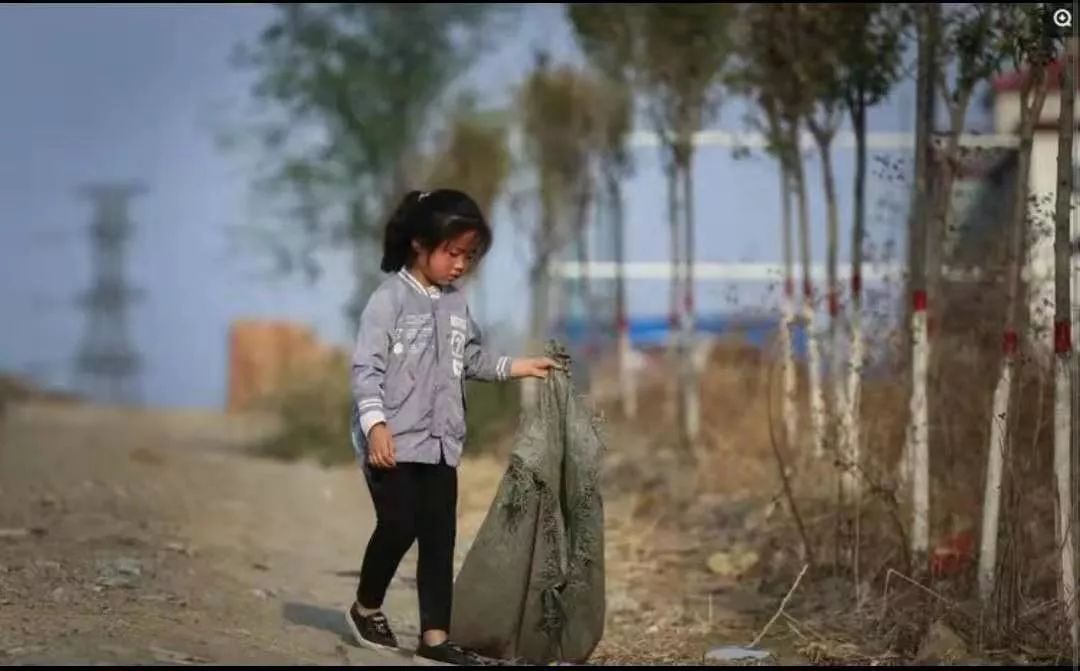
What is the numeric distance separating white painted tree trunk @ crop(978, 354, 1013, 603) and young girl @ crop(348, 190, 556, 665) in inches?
79.4

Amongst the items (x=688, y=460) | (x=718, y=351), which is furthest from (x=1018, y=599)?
(x=718, y=351)

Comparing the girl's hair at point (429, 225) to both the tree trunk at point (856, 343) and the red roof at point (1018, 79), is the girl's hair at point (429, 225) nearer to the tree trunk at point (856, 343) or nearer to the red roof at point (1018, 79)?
the red roof at point (1018, 79)

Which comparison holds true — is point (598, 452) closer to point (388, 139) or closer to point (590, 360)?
point (388, 139)

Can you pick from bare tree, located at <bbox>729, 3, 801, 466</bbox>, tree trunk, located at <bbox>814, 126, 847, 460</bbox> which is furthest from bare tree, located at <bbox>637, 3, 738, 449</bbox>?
tree trunk, located at <bbox>814, 126, 847, 460</bbox>

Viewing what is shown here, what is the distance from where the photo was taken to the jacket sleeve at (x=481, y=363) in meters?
6.23

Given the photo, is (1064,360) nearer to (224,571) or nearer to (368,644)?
(368,644)

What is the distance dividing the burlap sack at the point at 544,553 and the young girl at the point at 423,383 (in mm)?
171

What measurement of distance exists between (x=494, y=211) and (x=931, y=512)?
47.8 feet

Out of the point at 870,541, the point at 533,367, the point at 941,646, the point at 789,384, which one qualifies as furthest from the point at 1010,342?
the point at 789,384

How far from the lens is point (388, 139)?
20.0 m

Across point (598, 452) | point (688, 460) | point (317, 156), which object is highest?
point (317, 156)

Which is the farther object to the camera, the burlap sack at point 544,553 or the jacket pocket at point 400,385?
the burlap sack at point 544,553

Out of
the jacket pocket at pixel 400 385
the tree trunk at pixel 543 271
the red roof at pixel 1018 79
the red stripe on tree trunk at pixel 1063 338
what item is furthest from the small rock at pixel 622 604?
the tree trunk at pixel 543 271

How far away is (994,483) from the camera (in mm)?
7266
